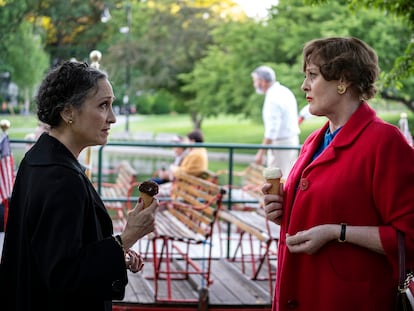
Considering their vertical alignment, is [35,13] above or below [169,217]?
above

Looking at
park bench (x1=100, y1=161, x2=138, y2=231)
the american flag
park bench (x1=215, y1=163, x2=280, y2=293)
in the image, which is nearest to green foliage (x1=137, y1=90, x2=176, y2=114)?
park bench (x1=100, y1=161, x2=138, y2=231)

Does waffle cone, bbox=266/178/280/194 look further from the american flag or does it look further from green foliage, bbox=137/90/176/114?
green foliage, bbox=137/90/176/114

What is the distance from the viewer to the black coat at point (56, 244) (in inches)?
92.2

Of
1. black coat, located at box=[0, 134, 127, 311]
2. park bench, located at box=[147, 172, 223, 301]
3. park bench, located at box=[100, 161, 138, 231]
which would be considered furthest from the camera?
park bench, located at box=[100, 161, 138, 231]

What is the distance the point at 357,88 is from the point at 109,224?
1108 mm

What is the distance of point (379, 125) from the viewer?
9.10 feet

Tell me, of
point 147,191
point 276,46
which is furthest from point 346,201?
point 276,46

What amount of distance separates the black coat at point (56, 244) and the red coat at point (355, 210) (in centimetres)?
77

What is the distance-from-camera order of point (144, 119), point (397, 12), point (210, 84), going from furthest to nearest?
point (144, 119)
point (210, 84)
point (397, 12)

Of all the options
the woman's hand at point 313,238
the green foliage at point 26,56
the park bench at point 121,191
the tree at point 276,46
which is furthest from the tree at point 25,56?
the woman's hand at point 313,238

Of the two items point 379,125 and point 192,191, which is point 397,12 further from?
point 379,125

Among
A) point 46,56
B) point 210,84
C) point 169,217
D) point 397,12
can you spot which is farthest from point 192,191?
point 46,56

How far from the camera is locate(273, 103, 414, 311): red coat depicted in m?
2.67

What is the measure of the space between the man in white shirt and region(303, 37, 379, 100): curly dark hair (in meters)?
5.11
